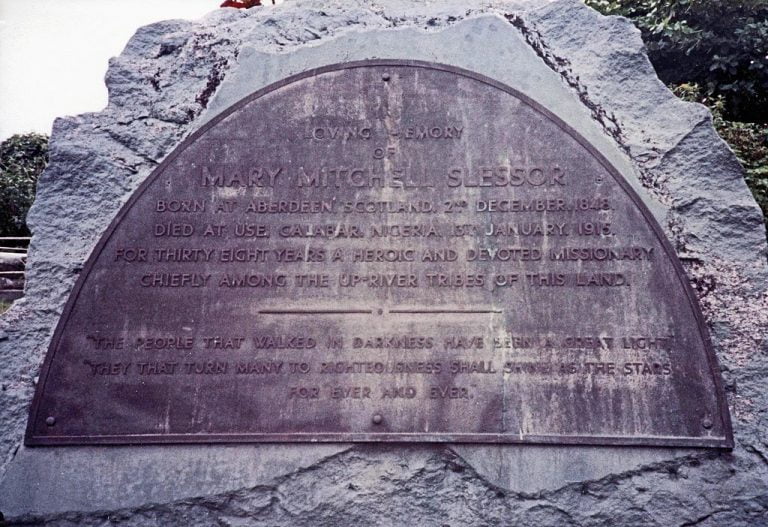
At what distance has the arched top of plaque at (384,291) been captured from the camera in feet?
10.8

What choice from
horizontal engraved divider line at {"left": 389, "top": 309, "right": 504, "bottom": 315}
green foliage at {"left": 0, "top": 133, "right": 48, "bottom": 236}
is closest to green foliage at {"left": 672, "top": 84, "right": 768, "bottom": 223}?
horizontal engraved divider line at {"left": 389, "top": 309, "right": 504, "bottom": 315}

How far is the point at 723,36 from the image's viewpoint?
723 cm

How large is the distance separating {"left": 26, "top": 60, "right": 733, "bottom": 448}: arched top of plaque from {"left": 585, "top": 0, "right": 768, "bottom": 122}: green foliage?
4498 millimetres

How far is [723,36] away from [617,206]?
4976 millimetres

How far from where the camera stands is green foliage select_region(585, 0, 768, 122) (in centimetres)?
698

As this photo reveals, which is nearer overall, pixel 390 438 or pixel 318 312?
pixel 390 438

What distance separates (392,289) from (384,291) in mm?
44

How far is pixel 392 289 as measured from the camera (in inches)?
137

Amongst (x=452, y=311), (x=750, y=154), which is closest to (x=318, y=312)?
(x=452, y=311)

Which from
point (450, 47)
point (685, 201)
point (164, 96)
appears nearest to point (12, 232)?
point (164, 96)

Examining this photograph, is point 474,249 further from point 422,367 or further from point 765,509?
point 765,509

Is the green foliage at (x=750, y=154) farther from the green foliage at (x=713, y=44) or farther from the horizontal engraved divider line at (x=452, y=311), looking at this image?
the horizontal engraved divider line at (x=452, y=311)

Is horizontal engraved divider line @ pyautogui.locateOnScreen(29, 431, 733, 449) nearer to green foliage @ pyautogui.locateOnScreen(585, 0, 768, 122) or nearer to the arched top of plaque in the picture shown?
the arched top of plaque

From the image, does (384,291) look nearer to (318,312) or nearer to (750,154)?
(318,312)
